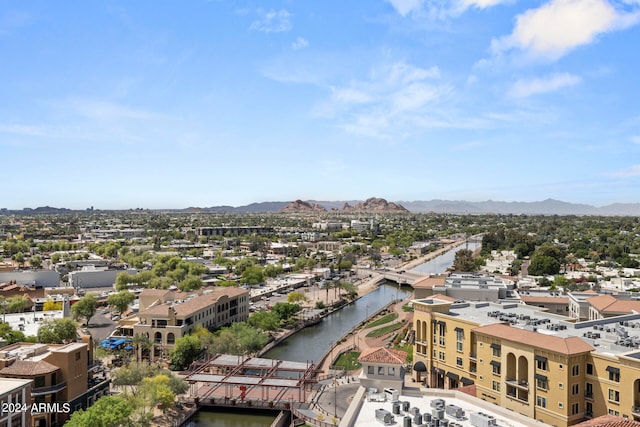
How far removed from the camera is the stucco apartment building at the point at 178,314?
48.8 metres

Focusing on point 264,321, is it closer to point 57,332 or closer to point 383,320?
point 383,320

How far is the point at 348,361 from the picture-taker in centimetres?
4850

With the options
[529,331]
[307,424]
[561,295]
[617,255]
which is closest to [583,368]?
[529,331]

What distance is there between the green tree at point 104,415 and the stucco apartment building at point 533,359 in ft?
67.1

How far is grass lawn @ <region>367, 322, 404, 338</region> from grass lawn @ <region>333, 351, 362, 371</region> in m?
6.90

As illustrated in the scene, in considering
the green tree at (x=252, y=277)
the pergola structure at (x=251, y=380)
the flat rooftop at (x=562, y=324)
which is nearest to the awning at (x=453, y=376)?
the flat rooftop at (x=562, y=324)

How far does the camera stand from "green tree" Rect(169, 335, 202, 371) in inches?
1766

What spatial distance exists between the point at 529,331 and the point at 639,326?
9.97m

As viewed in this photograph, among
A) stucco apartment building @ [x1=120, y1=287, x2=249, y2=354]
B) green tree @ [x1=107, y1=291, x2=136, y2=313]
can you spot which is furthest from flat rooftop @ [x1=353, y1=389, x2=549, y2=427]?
green tree @ [x1=107, y1=291, x2=136, y2=313]

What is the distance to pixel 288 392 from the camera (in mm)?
39375

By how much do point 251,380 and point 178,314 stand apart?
12.7m

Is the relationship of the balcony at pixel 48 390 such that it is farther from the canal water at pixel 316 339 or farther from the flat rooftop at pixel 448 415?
the flat rooftop at pixel 448 415

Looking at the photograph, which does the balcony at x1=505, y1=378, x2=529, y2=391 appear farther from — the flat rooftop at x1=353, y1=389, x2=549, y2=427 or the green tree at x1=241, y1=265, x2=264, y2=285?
the green tree at x1=241, y1=265, x2=264, y2=285

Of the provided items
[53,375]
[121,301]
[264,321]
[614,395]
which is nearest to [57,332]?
[53,375]
